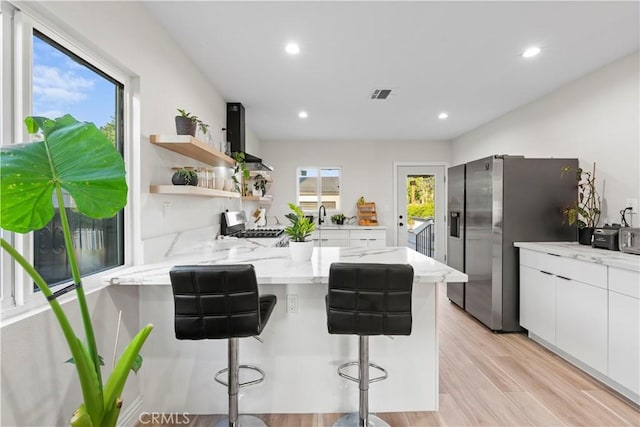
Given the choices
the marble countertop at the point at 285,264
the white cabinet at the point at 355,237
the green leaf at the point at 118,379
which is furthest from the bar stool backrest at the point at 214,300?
the white cabinet at the point at 355,237

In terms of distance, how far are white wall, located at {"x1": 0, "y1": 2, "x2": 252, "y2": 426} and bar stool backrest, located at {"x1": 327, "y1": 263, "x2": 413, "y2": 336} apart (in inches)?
46.8

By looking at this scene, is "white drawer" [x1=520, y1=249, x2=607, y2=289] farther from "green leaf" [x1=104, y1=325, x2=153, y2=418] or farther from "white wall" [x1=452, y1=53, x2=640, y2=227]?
"green leaf" [x1=104, y1=325, x2=153, y2=418]

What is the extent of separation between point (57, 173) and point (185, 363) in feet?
4.58

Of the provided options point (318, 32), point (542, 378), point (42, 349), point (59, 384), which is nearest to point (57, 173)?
point (42, 349)

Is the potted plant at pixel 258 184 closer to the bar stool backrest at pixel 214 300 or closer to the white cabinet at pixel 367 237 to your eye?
the white cabinet at pixel 367 237

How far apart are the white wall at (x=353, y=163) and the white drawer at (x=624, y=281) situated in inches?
159

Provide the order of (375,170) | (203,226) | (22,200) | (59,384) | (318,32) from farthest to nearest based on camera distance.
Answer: (375,170) < (203,226) < (318,32) < (59,384) < (22,200)

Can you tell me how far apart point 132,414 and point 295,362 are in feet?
3.10

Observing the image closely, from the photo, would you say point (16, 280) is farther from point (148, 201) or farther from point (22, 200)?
point (148, 201)

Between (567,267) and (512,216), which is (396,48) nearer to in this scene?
(512,216)

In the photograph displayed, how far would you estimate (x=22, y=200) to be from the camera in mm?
1002

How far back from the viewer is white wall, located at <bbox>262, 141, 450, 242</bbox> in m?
6.19

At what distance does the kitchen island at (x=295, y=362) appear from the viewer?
199 centimetres

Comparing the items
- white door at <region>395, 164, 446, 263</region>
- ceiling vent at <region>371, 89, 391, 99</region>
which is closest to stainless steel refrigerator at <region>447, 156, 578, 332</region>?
ceiling vent at <region>371, 89, 391, 99</region>
